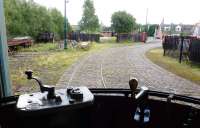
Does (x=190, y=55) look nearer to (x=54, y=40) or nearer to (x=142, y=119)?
(x=142, y=119)

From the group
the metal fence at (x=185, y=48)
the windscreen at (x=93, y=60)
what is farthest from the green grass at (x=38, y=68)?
the metal fence at (x=185, y=48)

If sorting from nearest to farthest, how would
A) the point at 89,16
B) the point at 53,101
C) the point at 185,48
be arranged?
the point at 53,101 → the point at 89,16 → the point at 185,48

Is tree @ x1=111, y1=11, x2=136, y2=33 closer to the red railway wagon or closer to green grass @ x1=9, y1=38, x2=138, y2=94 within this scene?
green grass @ x1=9, y1=38, x2=138, y2=94

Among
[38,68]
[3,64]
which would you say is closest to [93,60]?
[38,68]

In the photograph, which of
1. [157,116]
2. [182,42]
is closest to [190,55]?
[182,42]

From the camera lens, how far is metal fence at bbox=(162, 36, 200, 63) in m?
8.39

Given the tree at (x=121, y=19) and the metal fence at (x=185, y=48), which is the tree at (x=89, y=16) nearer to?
the tree at (x=121, y=19)

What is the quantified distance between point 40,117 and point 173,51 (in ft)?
33.2

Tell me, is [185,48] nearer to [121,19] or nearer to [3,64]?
[121,19]

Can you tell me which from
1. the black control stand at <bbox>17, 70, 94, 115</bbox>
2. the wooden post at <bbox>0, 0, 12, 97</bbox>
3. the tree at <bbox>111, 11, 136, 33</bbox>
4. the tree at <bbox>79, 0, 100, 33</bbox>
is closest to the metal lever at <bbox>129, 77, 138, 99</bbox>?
A: the black control stand at <bbox>17, 70, 94, 115</bbox>

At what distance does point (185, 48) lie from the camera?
9188mm

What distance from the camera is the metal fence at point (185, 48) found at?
8.39 metres

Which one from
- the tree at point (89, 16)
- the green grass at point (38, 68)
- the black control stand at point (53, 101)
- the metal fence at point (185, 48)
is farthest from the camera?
the metal fence at point (185, 48)

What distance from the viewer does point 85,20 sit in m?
3.70
